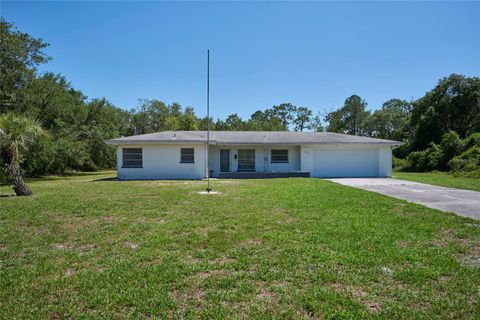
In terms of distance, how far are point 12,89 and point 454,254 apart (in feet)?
87.9

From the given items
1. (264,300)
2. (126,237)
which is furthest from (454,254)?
(126,237)

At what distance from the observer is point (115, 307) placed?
3256mm

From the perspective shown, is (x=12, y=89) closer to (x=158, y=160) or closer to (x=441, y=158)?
(x=158, y=160)

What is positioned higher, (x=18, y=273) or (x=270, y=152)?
(x=270, y=152)

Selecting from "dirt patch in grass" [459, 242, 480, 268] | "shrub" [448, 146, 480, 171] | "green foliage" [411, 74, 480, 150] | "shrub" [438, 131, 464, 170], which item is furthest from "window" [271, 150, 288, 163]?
"green foliage" [411, 74, 480, 150]

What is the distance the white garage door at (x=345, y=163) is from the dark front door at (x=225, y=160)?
584 centimetres

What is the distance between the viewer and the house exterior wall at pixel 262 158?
21417 mm

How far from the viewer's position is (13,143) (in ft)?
38.4

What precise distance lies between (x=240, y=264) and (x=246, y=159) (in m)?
17.5

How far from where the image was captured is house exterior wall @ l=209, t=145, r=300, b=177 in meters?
21.4

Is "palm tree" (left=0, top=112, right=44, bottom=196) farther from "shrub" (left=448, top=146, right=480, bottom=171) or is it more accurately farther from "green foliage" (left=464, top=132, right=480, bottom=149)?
"green foliage" (left=464, top=132, right=480, bottom=149)

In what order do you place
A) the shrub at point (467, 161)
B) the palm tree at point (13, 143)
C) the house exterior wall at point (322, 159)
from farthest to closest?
the shrub at point (467, 161) → the house exterior wall at point (322, 159) → the palm tree at point (13, 143)

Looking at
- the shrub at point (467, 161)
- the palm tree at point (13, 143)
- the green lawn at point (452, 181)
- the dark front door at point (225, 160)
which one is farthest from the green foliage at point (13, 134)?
the shrub at point (467, 161)

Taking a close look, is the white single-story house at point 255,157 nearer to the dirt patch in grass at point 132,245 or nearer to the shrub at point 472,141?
the shrub at point 472,141
